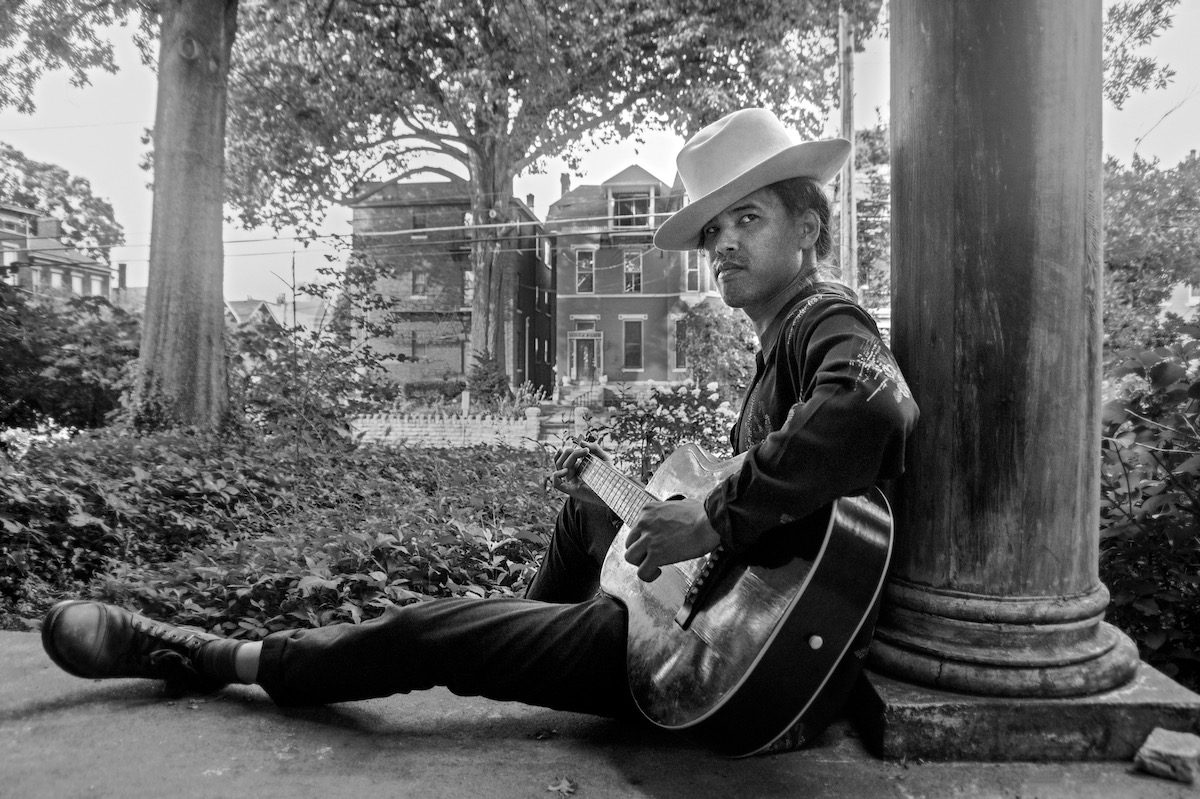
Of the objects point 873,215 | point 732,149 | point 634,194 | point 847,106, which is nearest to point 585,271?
point 634,194

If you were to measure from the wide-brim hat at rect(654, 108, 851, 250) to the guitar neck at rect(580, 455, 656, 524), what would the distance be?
27.6 inches

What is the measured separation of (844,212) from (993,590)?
11.6m

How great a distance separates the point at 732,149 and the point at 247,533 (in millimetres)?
3862

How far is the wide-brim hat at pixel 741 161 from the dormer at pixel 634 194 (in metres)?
29.5

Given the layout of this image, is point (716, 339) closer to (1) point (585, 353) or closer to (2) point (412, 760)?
(1) point (585, 353)

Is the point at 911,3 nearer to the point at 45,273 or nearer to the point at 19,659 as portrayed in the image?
the point at 19,659

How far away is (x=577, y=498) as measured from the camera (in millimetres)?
2430

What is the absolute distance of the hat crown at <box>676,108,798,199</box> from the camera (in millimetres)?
2053

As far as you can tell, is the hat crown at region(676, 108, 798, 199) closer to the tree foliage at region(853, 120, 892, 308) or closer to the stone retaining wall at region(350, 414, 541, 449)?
the stone retaining wall at region(350, 414, 541, 449)

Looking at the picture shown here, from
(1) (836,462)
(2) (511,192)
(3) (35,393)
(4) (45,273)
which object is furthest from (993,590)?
(4) (45,273)

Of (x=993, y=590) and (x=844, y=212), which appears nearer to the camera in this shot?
(x=993, y=590)

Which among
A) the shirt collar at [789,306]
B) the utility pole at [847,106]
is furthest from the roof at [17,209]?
the shirt collar at [789,306]

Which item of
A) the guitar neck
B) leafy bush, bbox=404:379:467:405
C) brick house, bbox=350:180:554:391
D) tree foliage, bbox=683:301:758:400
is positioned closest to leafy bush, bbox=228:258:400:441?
the guitar neck

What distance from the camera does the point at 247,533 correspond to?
473 cm
